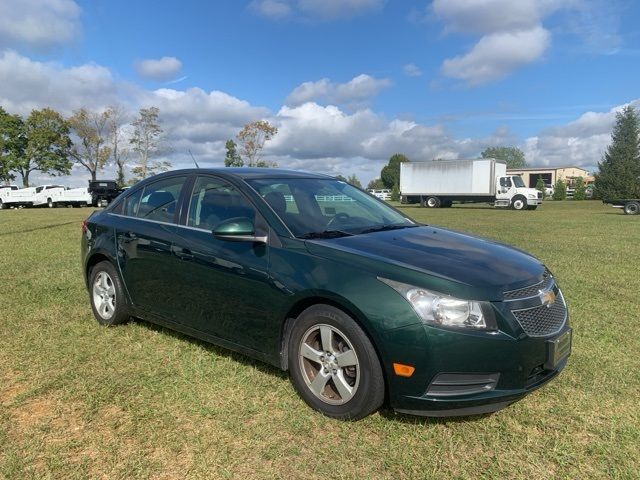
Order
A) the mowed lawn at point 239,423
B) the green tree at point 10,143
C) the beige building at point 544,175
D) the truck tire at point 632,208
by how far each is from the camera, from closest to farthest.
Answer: the mowed lawn at point 239,423, the truck tire at point 632,208, the green tree at point 10,143, the beige building at point 544,175

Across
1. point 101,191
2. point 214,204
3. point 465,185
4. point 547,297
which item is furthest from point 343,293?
point 101,191

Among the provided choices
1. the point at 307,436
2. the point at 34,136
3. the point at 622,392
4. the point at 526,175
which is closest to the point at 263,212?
the point at 307,436

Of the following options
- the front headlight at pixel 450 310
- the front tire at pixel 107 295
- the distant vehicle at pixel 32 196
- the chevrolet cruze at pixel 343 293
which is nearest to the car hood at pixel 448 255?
the chevrolet cruze at pixel 343 293

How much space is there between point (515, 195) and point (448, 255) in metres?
34.4

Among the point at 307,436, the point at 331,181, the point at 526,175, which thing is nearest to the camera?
the point at 307,436

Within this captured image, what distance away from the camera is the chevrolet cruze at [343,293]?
278 centimetres

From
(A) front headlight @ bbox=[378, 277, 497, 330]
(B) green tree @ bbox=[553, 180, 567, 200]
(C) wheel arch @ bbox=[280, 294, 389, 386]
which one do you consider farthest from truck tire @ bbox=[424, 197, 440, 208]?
(A) front headlight @ bbox=[378, 277, 497, 330]

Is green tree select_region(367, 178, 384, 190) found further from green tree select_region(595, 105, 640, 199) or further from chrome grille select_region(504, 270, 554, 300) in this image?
chrome grille select_region(504, 270, 554, 300)

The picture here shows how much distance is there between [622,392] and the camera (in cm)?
354

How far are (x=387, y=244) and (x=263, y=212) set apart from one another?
3.03ft

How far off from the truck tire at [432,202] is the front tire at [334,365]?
3689cm

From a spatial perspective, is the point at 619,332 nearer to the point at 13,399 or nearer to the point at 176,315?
the point at 176,315

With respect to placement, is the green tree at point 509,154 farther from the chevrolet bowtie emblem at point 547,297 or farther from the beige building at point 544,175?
the chevrolet bowtie emblem at point 547,297

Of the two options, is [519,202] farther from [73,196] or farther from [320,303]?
[320,303]
